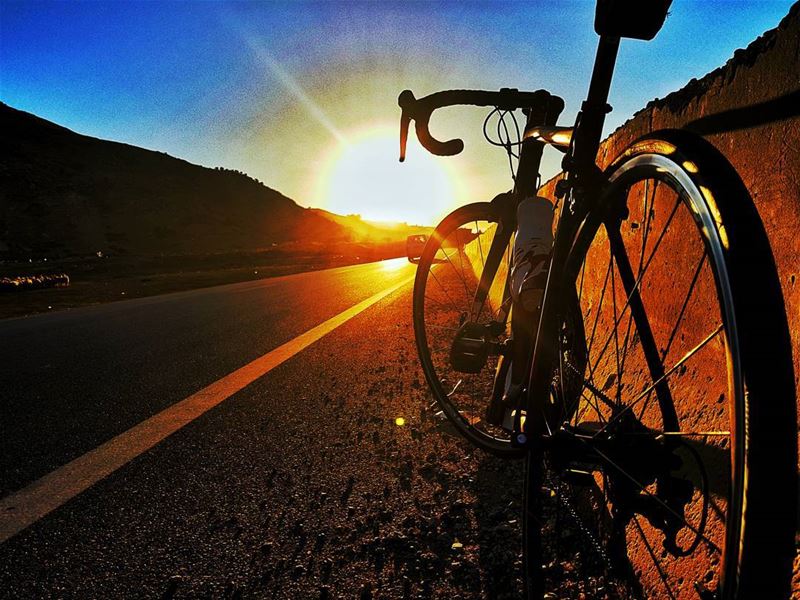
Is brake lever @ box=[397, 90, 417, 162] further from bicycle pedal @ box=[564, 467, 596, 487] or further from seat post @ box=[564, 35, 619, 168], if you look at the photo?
bicycle pedal @ box=[564, 467, 596, 487]

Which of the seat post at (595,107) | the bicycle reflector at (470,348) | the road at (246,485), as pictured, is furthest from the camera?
the bicycle reflector at (470,348)

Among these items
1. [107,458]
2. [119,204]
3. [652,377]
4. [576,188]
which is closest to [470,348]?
[652,377]

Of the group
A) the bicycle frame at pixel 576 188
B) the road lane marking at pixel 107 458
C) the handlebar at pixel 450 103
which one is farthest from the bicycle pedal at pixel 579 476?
the road lane marking at pixel 107 458

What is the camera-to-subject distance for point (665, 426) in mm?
1308

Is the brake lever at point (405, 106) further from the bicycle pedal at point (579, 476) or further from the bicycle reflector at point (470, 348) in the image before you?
the bicycle pedal at point (579, 476)

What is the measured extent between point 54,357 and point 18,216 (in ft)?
214

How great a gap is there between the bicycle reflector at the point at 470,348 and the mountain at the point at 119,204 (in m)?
47.6

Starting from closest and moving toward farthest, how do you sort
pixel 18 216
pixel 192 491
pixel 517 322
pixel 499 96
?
1. pixel 517 322
2. pixel 192 491
3. pixel 499 96
4. pixel 18 216

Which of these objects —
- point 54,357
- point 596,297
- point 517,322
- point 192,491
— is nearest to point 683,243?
point 517,322

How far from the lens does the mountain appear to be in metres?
55.9

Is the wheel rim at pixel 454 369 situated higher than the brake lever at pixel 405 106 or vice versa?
the brake lever at pixel 405 106

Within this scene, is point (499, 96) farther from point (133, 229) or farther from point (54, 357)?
point (133, 229)

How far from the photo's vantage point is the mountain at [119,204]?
55938 millimetres

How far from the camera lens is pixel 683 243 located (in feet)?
4.62
